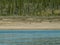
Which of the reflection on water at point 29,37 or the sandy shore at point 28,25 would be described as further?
the sandy shore at point 28,25

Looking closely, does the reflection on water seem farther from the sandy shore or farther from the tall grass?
the tall grass

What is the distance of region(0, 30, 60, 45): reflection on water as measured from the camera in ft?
13.0

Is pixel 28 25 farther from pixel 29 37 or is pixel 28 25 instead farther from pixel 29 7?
pixel 29 7

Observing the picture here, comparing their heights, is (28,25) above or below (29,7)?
below

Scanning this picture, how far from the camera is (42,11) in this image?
18.2 feet

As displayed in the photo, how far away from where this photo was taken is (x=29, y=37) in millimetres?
4344

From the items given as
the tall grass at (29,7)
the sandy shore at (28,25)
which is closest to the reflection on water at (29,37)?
the sandy shore at (28,25)

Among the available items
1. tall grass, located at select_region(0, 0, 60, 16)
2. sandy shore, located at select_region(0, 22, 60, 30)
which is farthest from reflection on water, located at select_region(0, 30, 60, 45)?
tall grass, located at select_region(0, 0, 60, 16)

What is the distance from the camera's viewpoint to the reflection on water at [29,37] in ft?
13.0

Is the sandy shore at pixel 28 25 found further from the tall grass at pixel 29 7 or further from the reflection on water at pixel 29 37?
the tall grass at pixel 29 7

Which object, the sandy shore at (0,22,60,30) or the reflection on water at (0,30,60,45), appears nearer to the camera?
the reflection on water at (0,30,60,45)

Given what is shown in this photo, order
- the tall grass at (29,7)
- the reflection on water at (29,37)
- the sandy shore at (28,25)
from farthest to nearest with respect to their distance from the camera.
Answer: the tall grass at (29,7)
the sandy shore at (28,25)
the reflection on water at (29,37)

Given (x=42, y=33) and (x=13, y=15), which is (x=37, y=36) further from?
(x=13, y=15)

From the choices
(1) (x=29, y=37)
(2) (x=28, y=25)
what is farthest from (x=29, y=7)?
(1) (x=29, y=37)
